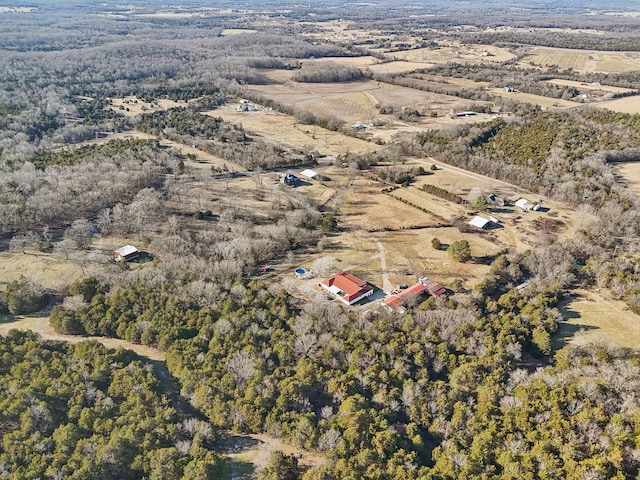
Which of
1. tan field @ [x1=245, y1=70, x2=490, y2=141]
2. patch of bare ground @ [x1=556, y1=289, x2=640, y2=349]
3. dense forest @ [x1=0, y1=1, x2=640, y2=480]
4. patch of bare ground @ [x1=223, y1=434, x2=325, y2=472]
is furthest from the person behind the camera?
tan field @ [x1=245, y1=70, x2=490, y2=141]

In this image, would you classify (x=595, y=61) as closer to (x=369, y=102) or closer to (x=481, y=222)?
(x=369, y=102)

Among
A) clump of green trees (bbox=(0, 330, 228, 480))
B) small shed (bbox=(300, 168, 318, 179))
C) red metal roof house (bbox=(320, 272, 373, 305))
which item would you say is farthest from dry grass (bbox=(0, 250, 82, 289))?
small shed (bbox=(300, 168, 318, 179))

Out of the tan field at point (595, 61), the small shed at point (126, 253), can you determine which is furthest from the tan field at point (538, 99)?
the small shed at point (126, 253)

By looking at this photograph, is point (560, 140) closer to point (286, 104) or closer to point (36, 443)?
point (286, 104)

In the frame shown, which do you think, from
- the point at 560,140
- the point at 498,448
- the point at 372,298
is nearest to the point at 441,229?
the point at 372,298

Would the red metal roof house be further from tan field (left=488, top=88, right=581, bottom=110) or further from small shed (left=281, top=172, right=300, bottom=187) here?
tan field (left=488, top=88, right=581, bottom=110)
